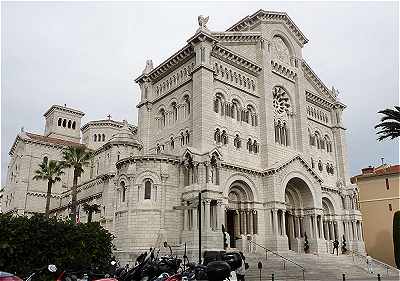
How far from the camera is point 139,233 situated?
98.9ft

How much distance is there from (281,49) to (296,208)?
17622 mm

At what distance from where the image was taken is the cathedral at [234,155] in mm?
30688

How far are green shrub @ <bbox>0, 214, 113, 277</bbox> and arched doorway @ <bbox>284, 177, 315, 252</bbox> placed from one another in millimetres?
24228

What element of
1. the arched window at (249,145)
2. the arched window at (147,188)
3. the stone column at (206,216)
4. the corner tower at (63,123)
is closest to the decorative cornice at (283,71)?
the arched window at (249,145)

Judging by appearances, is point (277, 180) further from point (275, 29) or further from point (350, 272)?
point (275, 29)

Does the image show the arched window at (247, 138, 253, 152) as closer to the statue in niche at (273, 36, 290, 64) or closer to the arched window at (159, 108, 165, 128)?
the arched window at (159, 108, 165, 128)

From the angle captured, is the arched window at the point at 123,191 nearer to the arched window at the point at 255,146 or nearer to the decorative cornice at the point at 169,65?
the arched window at the point at 255,146

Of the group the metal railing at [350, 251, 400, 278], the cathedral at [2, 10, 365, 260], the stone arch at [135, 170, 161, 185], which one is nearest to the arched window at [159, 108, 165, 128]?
the cathedral at [2, 10, 365, 260]

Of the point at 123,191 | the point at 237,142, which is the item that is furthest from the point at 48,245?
the point at 237,142

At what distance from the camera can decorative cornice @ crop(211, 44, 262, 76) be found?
35875mm

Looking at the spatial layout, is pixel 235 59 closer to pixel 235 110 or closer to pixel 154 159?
pixel 235 110

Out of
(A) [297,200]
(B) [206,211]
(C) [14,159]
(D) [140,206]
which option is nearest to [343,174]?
(A) [297,200]

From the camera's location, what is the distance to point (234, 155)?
34562 mm

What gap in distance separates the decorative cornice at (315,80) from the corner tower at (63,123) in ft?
144
